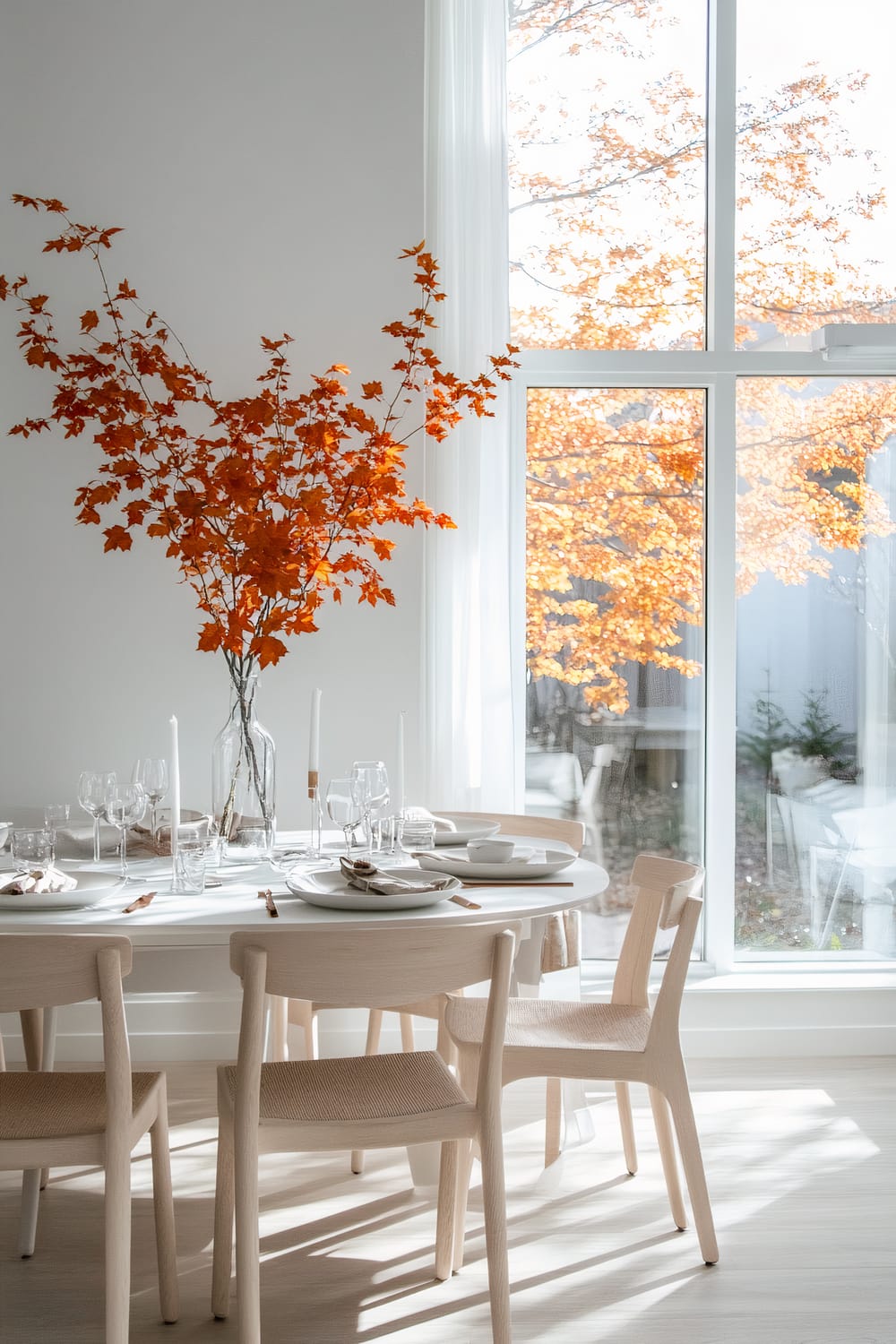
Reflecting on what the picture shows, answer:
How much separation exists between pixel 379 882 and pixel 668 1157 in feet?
3.16

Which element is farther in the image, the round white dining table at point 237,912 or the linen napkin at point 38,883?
the linen napkin at point 38,883

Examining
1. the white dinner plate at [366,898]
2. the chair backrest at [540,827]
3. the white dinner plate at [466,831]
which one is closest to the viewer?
the white dinner plate at [366,898]

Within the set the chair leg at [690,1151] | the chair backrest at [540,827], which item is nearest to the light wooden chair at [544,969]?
the chair backrest at [540,827]

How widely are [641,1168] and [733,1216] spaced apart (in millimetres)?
316

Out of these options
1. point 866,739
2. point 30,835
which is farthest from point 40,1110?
point 866,739

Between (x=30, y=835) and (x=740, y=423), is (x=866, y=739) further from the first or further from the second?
(x=30, y=835)

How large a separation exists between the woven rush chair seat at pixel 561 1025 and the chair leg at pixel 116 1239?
2.26 feet

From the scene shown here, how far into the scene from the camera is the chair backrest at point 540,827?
10.0 ft

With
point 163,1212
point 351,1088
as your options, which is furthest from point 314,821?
point 163,1212

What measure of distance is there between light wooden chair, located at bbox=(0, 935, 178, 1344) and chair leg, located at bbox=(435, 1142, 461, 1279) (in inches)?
19.9

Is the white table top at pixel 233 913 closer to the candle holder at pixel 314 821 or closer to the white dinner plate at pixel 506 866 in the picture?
the white dinner plate at pixel 506 866

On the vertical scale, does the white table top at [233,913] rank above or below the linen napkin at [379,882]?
below

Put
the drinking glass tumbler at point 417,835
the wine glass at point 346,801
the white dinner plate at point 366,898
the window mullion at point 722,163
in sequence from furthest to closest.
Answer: the window mullion at point 722,163 → the drinking glass tumbler at point 417,835 → the wine glass at point 346,801 → the white dinner plate at point 366,898

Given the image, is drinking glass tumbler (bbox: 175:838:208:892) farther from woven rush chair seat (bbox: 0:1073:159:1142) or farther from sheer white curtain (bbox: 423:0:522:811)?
sheer white curtain (bbox: 423:0:522:811)
